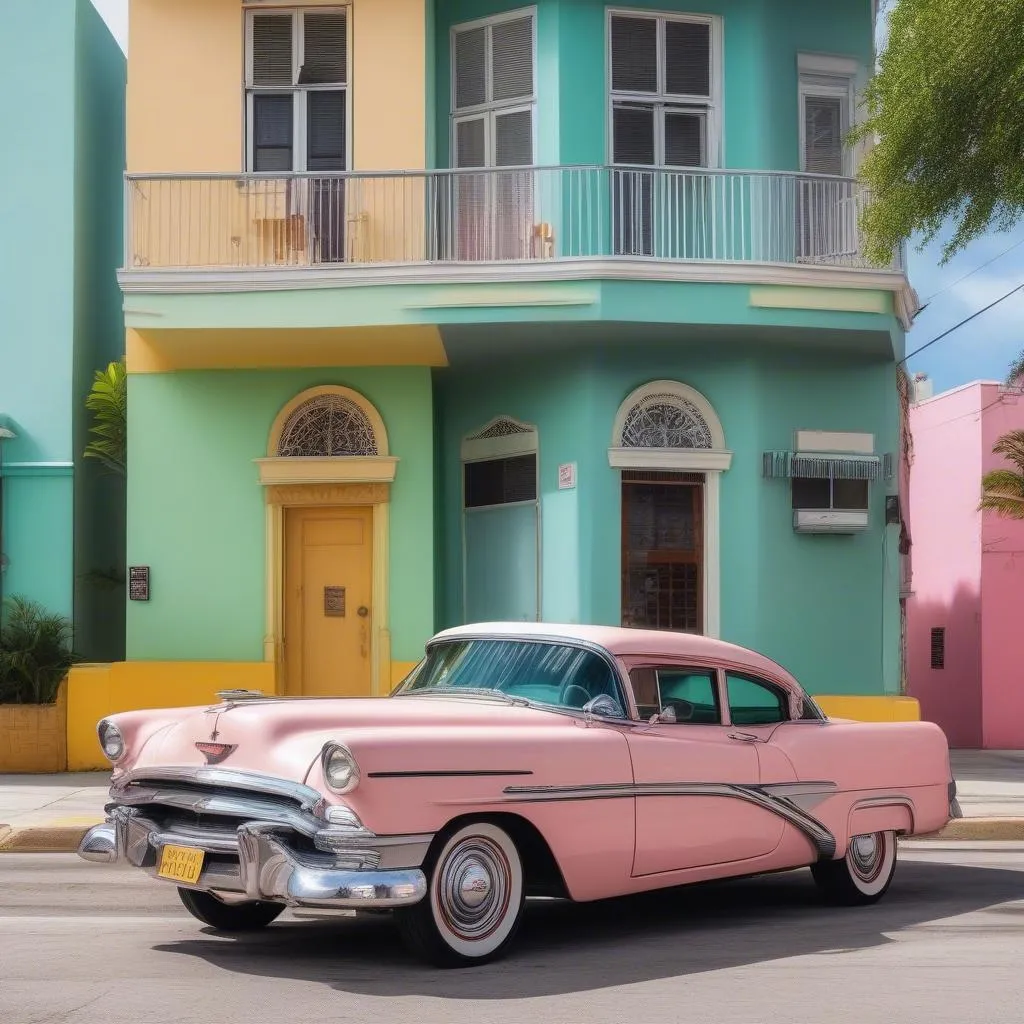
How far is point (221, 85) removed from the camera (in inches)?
648

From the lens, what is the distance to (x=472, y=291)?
15.3 m

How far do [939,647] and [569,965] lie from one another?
753 inches

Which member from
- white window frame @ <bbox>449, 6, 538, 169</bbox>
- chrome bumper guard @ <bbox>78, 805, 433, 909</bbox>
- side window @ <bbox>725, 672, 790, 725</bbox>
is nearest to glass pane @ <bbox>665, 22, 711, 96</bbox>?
white window frame @ <bbox>449, 6, 538, 169</bbox>

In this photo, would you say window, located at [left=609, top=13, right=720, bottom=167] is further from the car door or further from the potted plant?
the car door

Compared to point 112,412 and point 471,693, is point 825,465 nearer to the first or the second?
point 112,412

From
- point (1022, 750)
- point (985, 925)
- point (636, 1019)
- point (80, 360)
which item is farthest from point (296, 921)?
point (1022, 750)

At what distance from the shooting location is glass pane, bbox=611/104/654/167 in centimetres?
1648

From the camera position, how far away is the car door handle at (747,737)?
8.42 meters

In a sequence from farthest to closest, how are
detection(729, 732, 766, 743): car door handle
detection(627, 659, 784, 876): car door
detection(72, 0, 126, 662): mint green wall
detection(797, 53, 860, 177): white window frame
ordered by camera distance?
detection(72, 0, 126, 662): mint green wall
detection(797, 53, 860, 177): white window frame
detection(729, 732, 766, 743): car door handle
detection(627, 659, 784, 876): car door

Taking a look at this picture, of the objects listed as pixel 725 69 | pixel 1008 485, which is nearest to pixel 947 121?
pixel 725 69

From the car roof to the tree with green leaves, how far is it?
5.60 m

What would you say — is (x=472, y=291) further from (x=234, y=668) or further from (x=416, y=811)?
(x=416, y=811)

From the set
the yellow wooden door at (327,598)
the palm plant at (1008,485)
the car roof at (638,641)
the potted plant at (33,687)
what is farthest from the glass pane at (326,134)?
the palm plant at (1008,485)

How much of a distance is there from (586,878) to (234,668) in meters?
9.38
